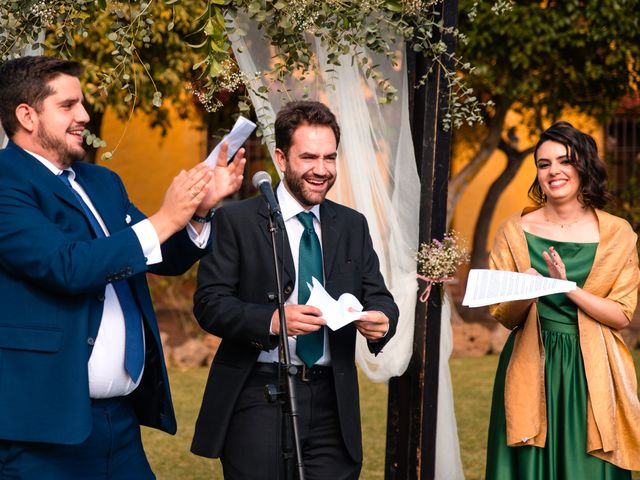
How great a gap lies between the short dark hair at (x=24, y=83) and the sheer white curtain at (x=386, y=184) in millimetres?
1602

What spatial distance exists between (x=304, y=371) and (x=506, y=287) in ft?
2.65

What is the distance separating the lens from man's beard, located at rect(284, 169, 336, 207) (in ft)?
12.0

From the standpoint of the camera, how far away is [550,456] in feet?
13.5

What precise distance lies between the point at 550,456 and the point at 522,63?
6878 mm

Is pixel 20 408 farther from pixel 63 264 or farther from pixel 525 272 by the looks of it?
pixel 525 272

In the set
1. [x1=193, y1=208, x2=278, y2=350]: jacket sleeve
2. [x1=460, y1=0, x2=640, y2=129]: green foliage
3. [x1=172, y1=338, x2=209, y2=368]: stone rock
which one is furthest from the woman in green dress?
[x1=172, y1=338, x2=209, y2=368]: stone rock

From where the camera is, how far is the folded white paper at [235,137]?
10.3 ft

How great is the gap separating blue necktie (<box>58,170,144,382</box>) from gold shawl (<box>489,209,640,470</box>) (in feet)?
5.14

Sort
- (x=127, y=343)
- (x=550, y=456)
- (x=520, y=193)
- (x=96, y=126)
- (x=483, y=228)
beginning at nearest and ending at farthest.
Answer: (x=127, y=343), (x=550, y=456), (x=96, y=126), (x=483, y=228), (x=520, y=193)

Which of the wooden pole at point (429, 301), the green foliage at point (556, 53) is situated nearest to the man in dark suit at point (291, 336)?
the wooden pole at point (429, 301)

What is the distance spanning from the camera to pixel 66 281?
9.67ft

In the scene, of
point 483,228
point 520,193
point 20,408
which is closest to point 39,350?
point 20,408

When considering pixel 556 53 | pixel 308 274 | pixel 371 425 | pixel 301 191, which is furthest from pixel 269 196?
pixel 556 53

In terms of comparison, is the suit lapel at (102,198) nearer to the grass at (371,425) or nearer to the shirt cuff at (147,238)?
the shirt cuff at (147,238)
